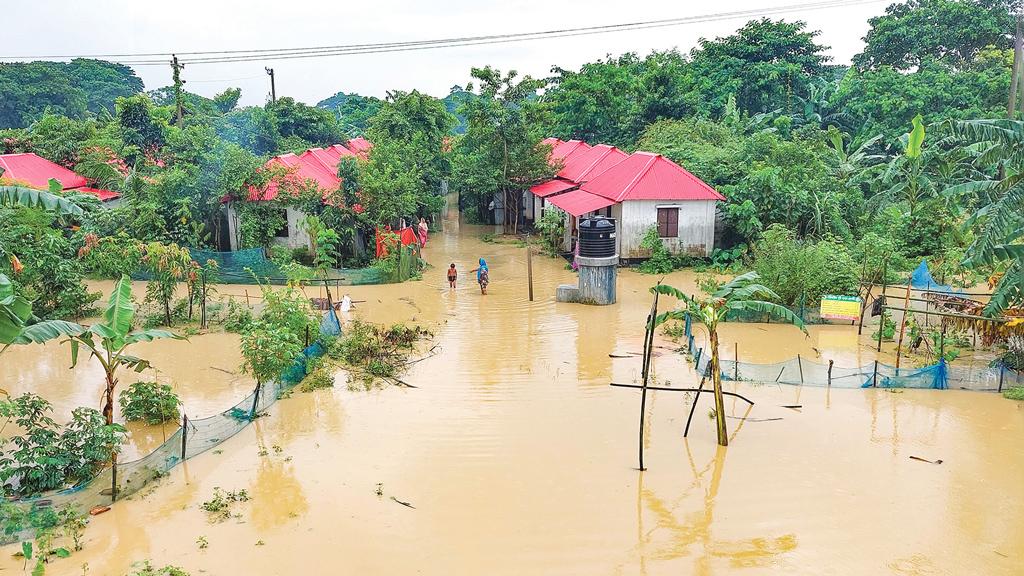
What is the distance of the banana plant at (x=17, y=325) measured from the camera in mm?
8000

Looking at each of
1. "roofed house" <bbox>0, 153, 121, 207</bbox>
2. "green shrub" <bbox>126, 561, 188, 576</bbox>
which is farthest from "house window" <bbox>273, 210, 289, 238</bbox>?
"green shrub" <bbox>126, 561, 188, 576</bbox>

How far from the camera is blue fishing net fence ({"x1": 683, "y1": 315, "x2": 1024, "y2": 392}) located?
12.6 m

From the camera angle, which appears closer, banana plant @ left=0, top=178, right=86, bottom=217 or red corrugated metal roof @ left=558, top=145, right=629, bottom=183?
banana plant @ left=0, top=178, right=86, bottom=217

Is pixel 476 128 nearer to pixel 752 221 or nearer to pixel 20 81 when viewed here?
pixel 752 221

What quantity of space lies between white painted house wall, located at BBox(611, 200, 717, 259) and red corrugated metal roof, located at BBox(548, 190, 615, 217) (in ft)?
1.82

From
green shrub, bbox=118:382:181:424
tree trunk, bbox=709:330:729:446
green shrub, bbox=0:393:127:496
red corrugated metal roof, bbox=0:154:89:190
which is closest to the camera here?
green shrub, bbox=0:393:127:496

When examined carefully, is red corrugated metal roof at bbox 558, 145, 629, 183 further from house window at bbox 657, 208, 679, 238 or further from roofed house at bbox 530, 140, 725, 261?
house window at bbox 657, 208, 679, 238

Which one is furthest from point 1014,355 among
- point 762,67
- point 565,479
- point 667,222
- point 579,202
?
point 762,67

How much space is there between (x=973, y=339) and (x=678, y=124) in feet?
61.3

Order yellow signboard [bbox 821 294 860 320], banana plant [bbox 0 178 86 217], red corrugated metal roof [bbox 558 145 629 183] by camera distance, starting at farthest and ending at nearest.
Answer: red corrugated metal roof [bbox 558 145 629 183] → yellow signboard [bbox 821 294 860 320] → banana plant [bbox 0 178 86 217]

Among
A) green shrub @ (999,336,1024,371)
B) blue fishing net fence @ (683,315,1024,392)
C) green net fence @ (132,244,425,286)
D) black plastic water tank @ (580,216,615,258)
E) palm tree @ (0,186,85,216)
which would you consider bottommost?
blue fishing net fence @ (683,315,1024,392)

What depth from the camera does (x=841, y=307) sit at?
53.8 feet

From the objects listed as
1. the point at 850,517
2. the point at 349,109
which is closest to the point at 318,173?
the point at 850,517

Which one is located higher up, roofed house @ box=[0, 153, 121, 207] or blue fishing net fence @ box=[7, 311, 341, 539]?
roofed house @ box=[0, 153, 121, 207]
